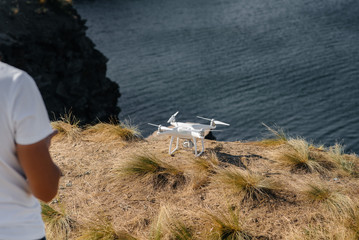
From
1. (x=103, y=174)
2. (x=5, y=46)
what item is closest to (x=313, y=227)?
(x=103, y=174)

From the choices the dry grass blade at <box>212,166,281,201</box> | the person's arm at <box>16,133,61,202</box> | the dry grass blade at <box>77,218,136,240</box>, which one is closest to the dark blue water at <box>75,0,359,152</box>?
the dry grass blade at <box>212,166,281,201</box>

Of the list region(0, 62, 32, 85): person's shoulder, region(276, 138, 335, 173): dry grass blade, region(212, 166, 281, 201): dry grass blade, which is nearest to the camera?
region(0, 62, 32, 85): person's shoulder

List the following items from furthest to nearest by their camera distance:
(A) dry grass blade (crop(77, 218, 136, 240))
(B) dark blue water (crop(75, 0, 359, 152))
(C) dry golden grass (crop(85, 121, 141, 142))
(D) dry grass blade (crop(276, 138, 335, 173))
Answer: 1. (B) dark blue water (crop(75, 0, 359, 152))
2. (C) dry golden grass (crop(85, 121, 141, 142))
3. (D) dry grass blade (crop(276, 138, 335, 173))
4. (A) dry grass blade (crop(77, 218, 136, 240))

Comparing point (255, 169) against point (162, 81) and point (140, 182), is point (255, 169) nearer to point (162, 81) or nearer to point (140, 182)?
point (140, 182)

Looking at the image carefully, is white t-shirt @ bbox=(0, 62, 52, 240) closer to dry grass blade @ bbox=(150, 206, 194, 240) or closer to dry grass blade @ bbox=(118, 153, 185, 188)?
dry grass blade @ bbox=(150, 206, 194, 240)

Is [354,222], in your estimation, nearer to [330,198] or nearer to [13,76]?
[330,198]

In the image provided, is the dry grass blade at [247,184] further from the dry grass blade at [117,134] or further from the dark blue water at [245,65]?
Result: the dark blue water at [245,65]
